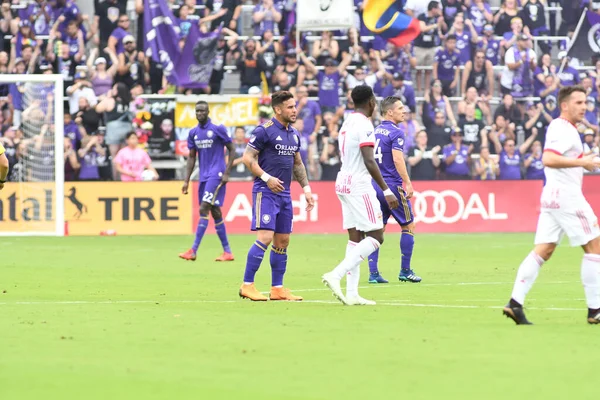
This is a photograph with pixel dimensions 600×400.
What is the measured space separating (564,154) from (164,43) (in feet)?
68.2

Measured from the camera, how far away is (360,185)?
1263cm

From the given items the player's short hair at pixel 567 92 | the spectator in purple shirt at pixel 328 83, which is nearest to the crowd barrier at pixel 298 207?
the spectator in purple shirt at pixel 328 83

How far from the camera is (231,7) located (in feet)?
101

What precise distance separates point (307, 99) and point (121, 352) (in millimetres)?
21204

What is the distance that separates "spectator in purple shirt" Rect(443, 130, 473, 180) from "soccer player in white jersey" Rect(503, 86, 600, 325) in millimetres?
18943

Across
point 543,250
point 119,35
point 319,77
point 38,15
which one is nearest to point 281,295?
point 543,250

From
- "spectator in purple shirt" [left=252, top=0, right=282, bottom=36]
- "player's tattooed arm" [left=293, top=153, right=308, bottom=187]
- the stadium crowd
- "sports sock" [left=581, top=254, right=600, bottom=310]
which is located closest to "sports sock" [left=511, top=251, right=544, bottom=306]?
"sports sock" [left=581, top=254, right=600, bottom=310]

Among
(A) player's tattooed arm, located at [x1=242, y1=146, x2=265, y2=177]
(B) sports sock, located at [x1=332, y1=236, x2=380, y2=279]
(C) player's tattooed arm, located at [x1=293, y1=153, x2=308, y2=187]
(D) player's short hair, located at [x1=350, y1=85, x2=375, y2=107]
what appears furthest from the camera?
(C) player's tattooed arm, located at [x1=293, y1=153, x2=308, y2=187]

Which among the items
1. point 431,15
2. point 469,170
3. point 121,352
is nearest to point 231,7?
point 431,15

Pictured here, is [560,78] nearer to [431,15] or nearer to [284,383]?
[431,15]

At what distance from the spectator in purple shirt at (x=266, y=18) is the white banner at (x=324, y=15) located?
6.00 ft

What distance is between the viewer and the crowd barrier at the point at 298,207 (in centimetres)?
2816

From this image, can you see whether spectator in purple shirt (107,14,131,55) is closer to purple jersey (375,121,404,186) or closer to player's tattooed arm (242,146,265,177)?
purple jersey (375,121,404,186)

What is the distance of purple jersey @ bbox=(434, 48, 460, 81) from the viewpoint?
30.8 metres
